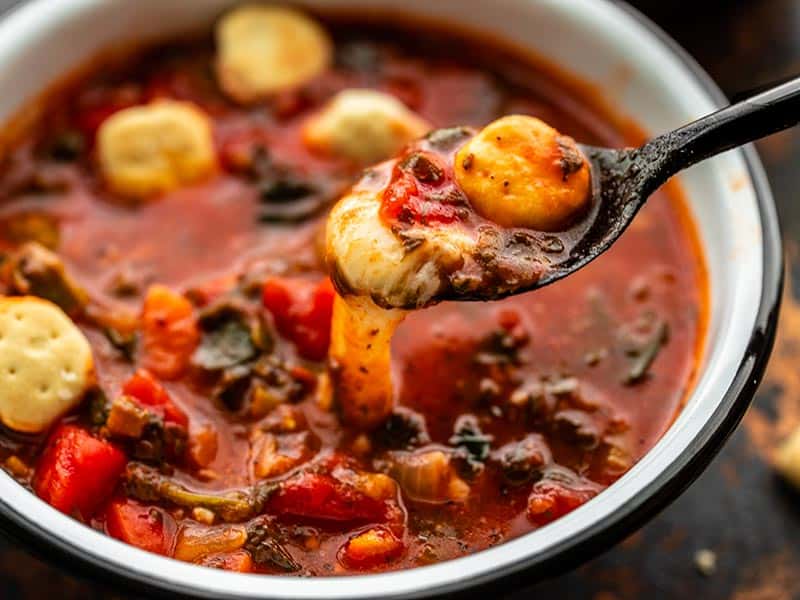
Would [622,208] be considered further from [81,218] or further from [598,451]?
[81,218]

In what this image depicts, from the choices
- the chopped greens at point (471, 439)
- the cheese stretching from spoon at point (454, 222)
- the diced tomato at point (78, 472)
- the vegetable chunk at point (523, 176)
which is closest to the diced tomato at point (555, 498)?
the chopped greens at point (471, 439)

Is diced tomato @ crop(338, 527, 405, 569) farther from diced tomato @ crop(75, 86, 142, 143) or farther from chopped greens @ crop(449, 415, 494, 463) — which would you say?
diced tomato @ crop(75, 86, 142, 143)

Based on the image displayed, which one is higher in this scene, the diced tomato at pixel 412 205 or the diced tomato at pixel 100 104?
the diced tomato at pixel 412 205

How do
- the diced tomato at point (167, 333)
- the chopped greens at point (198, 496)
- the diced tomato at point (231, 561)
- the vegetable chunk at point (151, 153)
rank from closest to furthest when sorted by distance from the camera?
1. the diced tomato at point (231, 561)
2. the chopped greens at point (198, 496)
3. the diced tomato at point (167, 333)
4. the vegetable chunk at point (151, 153)

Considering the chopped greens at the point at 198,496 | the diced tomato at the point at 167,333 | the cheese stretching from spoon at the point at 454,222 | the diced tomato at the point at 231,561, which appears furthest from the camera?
the diced tomato at the point at 167,333

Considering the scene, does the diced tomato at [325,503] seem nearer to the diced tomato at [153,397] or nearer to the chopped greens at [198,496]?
the chopped greens at [198,496]

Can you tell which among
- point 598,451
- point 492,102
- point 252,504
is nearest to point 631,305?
point 598,451
